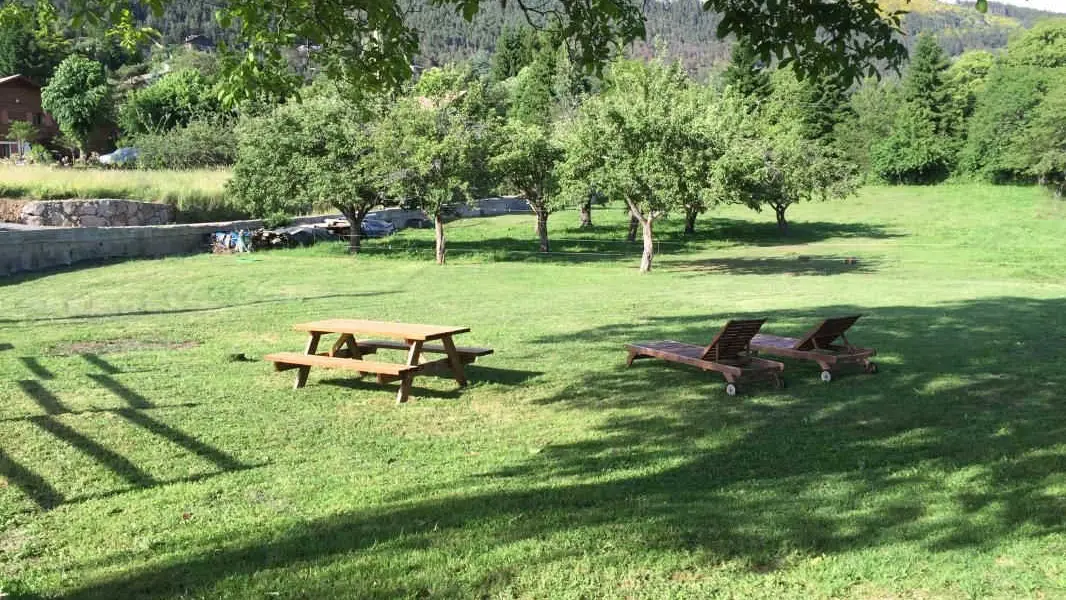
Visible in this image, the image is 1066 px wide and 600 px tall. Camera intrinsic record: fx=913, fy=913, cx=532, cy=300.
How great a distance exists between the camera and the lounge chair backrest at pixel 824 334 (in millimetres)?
9945

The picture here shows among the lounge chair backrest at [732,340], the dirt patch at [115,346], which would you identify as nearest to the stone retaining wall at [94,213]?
the dirt patch at [115,346]

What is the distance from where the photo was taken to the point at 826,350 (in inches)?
406

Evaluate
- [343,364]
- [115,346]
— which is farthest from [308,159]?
[343,364]

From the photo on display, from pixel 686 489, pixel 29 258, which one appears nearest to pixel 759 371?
pixel 686 489

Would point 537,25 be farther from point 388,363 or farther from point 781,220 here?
point 781,220

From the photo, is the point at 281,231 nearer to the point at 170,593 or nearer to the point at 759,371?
the point at 759,371

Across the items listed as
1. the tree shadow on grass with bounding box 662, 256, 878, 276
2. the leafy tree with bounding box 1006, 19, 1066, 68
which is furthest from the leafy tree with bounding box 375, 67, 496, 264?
the leafy tree with bounding box 1006, 19, 1066, 68

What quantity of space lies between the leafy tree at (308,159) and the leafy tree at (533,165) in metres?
A: 4.89

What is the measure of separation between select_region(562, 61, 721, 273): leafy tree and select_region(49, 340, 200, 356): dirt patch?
1593 cm

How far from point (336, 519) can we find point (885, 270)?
25769mm

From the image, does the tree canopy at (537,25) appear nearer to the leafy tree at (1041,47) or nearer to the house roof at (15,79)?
the house roof at (15,79)

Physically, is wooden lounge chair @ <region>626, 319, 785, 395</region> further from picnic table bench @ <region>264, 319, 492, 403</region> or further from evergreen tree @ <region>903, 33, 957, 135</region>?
evergreen tree @ <region>903, 33, 957, 135</region>

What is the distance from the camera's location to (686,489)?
5789 mm

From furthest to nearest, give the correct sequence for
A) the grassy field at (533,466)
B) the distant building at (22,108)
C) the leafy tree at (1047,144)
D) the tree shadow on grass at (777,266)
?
the distant building at (22,108) < the leafy tree at (1047,144) < the tree shadow on grass at (777,266) < the grassy field at (533,466)
